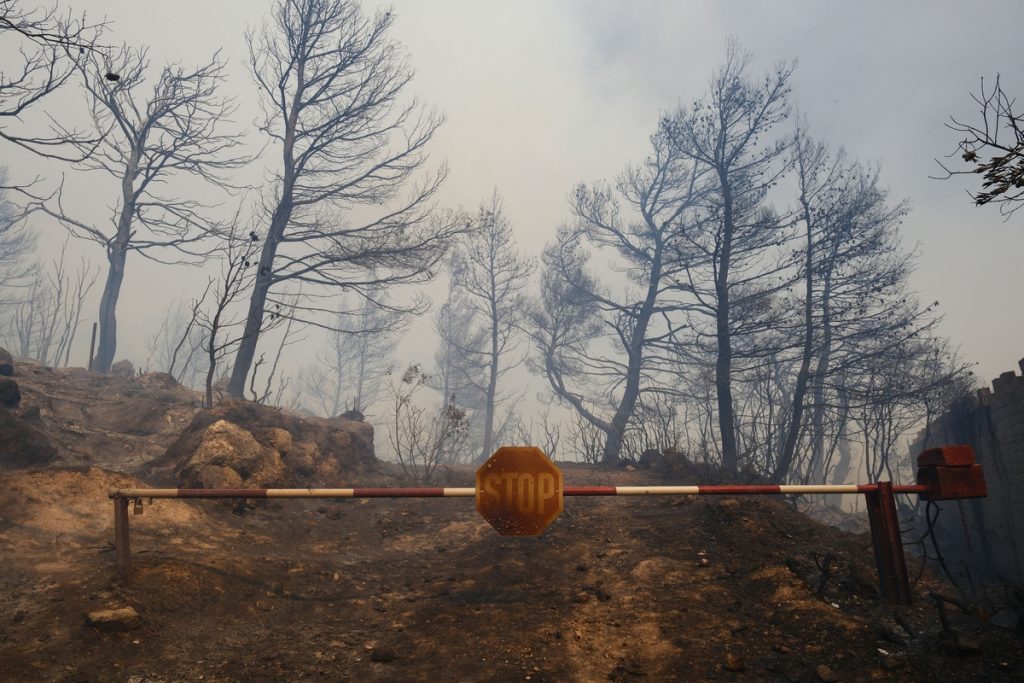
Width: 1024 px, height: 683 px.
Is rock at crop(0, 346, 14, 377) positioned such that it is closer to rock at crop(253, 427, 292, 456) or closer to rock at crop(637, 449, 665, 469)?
rock at crop(253, 427, 292, 456)

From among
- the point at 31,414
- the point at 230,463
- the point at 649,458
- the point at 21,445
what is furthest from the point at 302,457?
the point at 649,458

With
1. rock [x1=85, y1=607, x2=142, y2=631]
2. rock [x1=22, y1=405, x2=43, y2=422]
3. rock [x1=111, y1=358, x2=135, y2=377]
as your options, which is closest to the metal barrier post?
rock [x1=85, y1=607, x2=142, y2=631]

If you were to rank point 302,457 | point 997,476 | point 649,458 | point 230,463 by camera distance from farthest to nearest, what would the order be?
point 649,458
point 302,457
point 997,476
point 230,463

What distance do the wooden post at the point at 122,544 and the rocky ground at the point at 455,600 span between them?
0.25 ft

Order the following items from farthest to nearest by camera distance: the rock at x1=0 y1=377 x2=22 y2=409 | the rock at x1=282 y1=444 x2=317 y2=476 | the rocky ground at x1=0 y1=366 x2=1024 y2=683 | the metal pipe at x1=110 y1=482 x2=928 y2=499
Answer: the rock at x1=282 y1=444 x2=317 y2=476, the rock at x1=0 y1=377 x2=22 y2=409, the metal pipe at x1=110 y1=482 x2=928 y2=499, the rocky ground at x1=0 y1=366 x2=1024 y2=683

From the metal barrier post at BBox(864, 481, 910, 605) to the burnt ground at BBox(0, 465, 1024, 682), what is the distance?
128 millimetres

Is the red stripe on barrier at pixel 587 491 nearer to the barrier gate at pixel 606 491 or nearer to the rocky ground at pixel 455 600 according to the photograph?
the barrier gate at pixel 606 491

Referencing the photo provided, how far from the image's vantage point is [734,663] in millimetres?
3514

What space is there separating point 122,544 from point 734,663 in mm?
4493

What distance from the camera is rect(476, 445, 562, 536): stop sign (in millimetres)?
3918

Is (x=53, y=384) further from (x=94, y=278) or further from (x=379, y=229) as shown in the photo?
(x=94, y=278)

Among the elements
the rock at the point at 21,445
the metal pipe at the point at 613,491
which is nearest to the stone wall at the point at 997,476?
the metal pipe at the point at 613,491

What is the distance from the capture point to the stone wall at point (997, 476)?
8977 millimetres

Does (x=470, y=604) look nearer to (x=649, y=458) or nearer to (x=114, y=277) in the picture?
(x=649, y=458)
